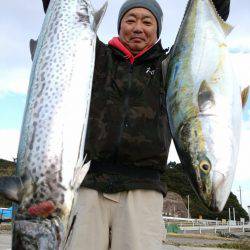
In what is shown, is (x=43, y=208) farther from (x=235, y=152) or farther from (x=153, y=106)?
(x=153, y=106)

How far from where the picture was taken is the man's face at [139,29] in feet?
12.0

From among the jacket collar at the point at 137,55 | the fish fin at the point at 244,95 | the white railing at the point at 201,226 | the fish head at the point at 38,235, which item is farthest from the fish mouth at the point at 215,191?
the white railing at the point at 201,226

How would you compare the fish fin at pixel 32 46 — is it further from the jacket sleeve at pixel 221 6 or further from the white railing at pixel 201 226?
the white railing at pixel 201 226

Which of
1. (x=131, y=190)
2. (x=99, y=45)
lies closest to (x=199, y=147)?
(x=131, y=190)

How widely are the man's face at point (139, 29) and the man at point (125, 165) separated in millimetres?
293

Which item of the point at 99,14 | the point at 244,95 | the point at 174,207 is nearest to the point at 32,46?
the point at 99,14

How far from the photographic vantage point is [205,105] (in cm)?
249

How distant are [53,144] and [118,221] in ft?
3.50

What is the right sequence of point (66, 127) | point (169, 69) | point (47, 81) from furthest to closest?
point (169, 69), point (47, 81), point (66, 127)

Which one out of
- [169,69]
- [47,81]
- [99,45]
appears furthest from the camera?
[99,45]

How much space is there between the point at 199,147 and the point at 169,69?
2.43 ft

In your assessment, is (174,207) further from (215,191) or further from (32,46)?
(215,191)

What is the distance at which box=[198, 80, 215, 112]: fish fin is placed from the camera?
249 centimetres

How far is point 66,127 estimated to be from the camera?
8.23ft
